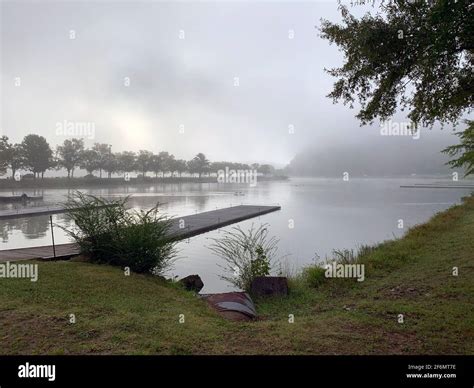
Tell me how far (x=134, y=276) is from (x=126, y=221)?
1.66m

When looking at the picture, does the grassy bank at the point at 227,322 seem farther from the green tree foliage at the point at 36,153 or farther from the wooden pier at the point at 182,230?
the green tree foliage at the point at 36,153

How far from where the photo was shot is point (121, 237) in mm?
7691

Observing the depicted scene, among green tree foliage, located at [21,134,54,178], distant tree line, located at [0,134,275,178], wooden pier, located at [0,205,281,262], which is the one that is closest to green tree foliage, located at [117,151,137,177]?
distant tree line, located at [0,134,275,178]

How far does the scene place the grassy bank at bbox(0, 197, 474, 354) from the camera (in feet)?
12.2

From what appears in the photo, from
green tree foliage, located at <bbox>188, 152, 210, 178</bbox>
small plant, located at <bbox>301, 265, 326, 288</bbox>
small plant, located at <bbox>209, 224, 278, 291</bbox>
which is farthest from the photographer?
green tree foliage, located at <bbox>188, 152, 210, 178</bbox>

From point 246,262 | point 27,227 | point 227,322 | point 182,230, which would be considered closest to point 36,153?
point 27,227

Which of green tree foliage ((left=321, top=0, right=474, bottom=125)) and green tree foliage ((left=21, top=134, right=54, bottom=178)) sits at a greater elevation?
green tree foliage ((left=21, top=134, right=54, bottom=178))

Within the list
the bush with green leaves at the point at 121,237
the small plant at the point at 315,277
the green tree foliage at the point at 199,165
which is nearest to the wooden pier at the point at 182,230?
the bush with green leaves at the point at 121,237

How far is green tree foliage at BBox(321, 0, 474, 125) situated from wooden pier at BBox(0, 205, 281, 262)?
570 centimetres

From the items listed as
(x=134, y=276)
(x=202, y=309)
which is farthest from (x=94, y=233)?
(x=202, y=309)

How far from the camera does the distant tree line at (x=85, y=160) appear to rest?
61469mm

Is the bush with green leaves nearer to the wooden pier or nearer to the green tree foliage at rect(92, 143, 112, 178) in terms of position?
the wooden pier

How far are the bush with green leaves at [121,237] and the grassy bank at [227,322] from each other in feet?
1.89

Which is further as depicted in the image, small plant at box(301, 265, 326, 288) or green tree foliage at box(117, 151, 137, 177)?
green tree foliage at box(117, 151, 137, 177)
